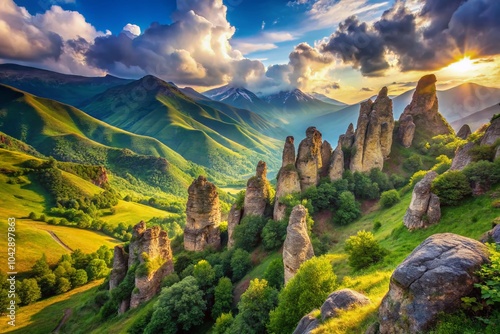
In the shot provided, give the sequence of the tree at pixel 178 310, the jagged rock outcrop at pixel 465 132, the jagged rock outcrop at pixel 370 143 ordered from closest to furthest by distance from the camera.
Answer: the tree at pixel 178 310, the jagged rock outcrop at pixel 370 143, the jagged rock outcrop at pixel 465 132

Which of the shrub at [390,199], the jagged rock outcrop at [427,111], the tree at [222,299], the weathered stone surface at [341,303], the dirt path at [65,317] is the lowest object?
the dirt path at [65,317]

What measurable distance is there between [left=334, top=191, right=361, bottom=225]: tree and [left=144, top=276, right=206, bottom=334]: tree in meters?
34.7

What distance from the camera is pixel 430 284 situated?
41.5 feet

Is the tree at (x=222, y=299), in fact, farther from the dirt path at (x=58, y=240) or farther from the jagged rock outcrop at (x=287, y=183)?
the dirt path at (x=58, y=240)

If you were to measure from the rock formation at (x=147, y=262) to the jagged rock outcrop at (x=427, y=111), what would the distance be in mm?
82149

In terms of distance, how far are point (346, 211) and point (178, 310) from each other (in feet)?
136

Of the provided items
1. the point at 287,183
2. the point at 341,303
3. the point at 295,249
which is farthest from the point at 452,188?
the point at 287,183

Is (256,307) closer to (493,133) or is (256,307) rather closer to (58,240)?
(493,133)

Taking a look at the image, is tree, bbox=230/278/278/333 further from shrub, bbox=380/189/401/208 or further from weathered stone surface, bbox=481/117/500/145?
weathered stone surface, bbox=481/117/500/145

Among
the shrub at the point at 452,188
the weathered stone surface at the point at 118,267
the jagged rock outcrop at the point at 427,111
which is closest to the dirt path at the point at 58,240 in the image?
the weathered stone surface at the point at 118,267

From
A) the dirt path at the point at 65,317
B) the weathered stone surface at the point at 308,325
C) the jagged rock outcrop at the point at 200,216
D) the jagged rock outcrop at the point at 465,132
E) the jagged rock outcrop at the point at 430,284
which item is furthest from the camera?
the jagged rock outcrop at the point at 465,132

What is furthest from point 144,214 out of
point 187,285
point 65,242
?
point 187,285

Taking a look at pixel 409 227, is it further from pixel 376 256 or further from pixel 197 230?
pixel 197 230

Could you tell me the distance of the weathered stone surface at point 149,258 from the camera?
2192 inches
